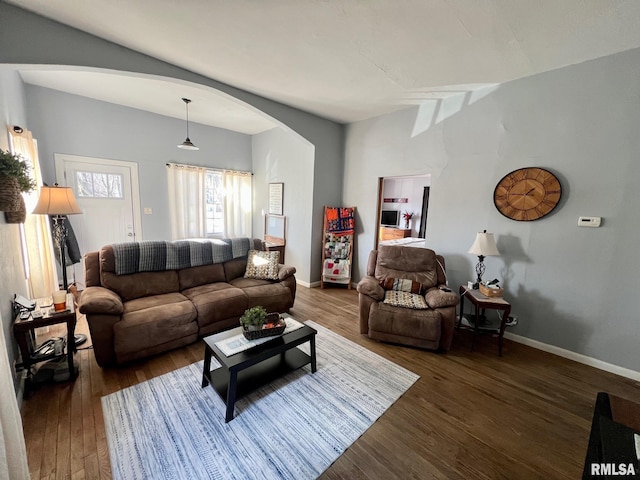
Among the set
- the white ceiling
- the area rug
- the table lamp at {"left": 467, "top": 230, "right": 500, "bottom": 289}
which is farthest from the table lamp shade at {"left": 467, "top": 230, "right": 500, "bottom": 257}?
the white ceiling

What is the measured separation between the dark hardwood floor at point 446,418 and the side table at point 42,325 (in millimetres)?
220

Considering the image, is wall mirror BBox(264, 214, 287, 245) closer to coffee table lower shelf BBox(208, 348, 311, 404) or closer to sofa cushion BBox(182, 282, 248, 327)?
sofa cushion BBox(182, 282, 248, 327)

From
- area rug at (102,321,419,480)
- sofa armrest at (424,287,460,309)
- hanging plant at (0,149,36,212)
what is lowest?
area rug at (102,321,419,480)

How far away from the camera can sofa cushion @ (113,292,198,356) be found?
7.17ft

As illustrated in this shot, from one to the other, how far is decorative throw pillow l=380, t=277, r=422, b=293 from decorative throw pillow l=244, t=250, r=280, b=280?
1387mm

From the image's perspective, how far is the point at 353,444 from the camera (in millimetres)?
1609

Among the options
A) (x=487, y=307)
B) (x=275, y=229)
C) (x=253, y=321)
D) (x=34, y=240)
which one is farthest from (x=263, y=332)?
(x=275, y=229)

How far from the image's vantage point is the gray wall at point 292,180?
175 inches

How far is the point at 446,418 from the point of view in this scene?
1.83 metres

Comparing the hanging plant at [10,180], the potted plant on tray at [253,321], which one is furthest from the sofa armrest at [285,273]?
the hanging plant at [10,180]

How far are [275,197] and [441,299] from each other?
3.61m

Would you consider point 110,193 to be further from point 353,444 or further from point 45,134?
point 353,444

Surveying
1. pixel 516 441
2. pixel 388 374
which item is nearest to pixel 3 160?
pixel 388 374

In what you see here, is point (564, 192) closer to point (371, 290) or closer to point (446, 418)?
point (371, 290)
